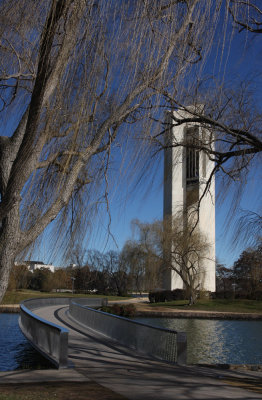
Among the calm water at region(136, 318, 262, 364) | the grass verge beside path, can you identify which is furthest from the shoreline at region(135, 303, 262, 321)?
the grass verge beside path

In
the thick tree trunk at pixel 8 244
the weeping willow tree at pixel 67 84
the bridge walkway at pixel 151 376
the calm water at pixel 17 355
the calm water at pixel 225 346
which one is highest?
the weeping willow tree at pixel 67 84

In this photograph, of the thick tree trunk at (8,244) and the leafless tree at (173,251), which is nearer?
the thick tree trunk at (8,244)

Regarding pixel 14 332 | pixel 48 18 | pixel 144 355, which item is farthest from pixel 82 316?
pixel 48 18

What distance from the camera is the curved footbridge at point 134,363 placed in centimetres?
491

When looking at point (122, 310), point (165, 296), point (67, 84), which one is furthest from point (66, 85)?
point (165, 296)

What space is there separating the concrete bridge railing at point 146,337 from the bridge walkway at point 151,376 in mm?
259

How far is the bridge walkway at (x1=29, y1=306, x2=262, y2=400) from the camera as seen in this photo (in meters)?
4.74

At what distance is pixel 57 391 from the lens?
464cm

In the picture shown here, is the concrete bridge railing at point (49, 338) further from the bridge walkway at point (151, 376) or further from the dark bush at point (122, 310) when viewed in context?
the dark bush at point (122, 310)

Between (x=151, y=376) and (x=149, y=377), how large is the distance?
0.30ft

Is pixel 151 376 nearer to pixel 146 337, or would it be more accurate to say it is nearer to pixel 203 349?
pixel 146 337

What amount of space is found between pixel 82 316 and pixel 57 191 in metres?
12.1

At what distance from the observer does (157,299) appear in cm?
3794

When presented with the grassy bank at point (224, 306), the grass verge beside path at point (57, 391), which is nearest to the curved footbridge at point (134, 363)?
the grass verge beside path at point (57, 391)
